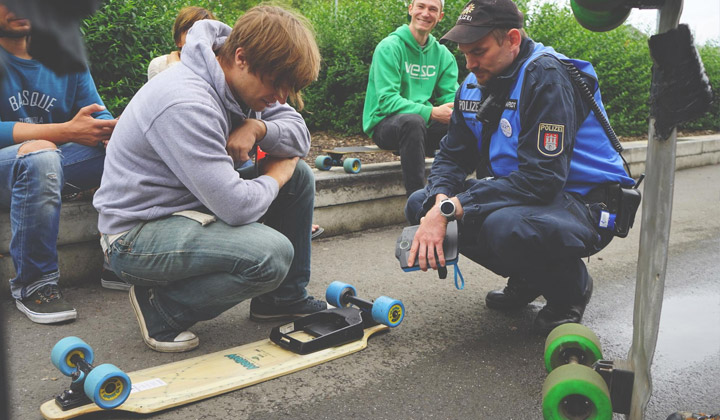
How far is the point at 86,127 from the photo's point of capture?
3.17 m

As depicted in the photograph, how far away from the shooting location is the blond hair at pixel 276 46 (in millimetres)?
2393

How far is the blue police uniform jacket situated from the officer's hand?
0.14 meters

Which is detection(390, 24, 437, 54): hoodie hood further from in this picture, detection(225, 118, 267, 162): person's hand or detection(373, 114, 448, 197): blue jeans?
detection(225, 118, 267, 162): person's hand

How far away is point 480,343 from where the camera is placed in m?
2.88

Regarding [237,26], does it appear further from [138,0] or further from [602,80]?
[602,80]

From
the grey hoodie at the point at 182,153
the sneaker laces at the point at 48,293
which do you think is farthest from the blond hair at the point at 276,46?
the sneaker laces at the point at 48,293

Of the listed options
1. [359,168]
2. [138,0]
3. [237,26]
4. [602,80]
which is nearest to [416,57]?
[359,168]

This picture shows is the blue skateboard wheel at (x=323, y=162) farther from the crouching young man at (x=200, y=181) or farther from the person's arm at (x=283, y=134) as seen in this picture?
the crouching young man at (x=200, y=181)

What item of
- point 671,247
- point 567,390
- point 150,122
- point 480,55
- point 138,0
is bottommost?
point 671,247

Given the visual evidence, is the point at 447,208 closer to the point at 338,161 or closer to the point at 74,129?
the point at 74,129

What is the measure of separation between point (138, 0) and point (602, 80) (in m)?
6.98

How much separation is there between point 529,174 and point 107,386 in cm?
179

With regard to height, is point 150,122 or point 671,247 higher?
point 150,122

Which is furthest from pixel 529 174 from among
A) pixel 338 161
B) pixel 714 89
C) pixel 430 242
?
pixel 714 89
